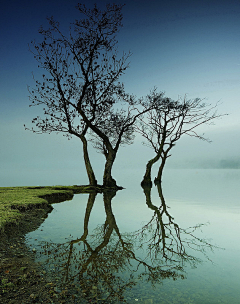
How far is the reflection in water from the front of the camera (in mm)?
4301

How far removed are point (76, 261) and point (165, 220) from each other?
635cm

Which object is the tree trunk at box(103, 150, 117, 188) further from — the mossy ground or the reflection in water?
the reflection in water

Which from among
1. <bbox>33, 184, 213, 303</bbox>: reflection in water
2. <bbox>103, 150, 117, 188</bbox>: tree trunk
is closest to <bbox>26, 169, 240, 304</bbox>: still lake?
<bbox>33, 184, 213, 303</bbox>: reflection in water

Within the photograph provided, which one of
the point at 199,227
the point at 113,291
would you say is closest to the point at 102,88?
the point at 199,227

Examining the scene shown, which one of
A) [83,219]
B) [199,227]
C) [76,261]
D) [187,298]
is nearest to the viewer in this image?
[187,298]

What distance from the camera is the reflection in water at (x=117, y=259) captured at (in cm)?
430

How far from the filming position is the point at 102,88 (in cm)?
2430

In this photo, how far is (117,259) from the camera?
5648 millimetres

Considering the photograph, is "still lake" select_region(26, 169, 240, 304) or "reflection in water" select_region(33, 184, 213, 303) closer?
"still lake" select_region(26, 169, 240, 304)

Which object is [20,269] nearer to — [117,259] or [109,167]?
[117,259]

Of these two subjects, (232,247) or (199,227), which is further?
(199,227)

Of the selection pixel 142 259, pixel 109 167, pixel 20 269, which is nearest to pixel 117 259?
pixel 142 259

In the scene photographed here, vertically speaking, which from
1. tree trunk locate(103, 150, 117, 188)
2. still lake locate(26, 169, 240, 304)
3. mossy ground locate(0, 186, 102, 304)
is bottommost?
still lake locate(26, 169, 240, 304)

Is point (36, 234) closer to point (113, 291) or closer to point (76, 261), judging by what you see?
point (76, 261)
